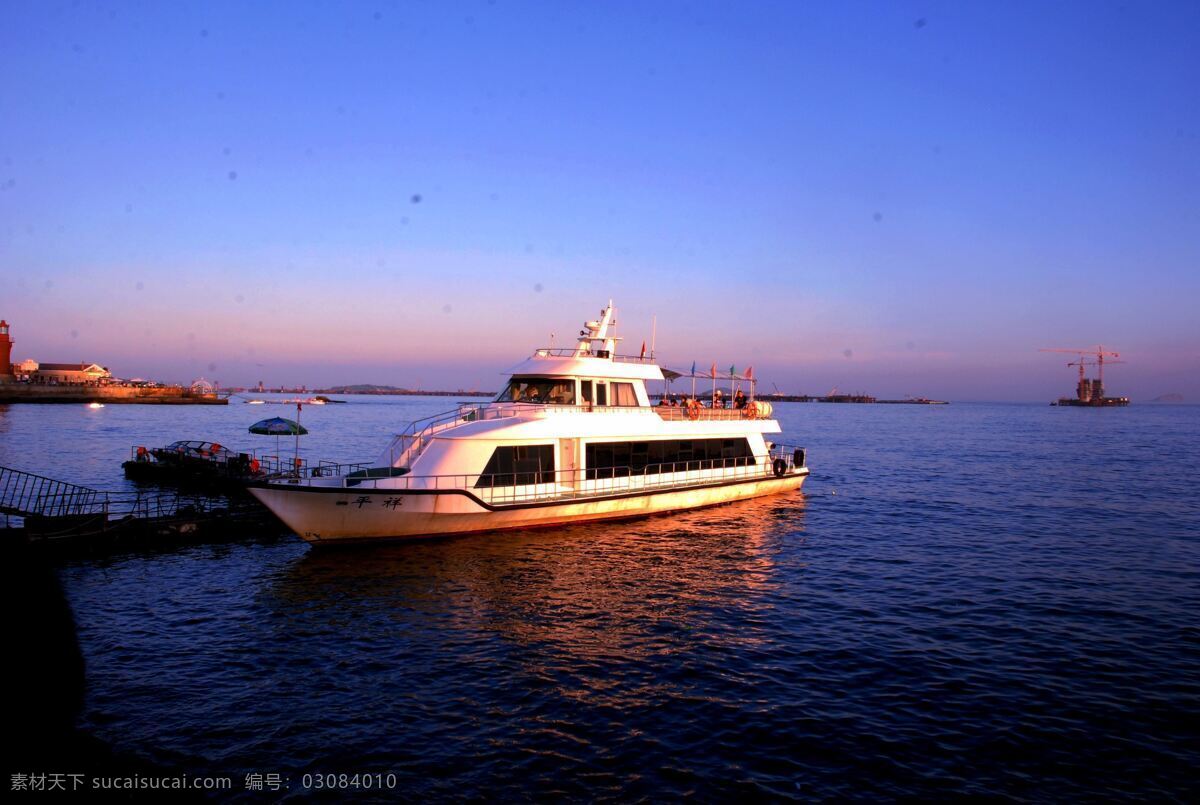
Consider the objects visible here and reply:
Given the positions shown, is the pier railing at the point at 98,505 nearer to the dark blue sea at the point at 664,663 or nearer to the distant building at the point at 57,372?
the dark blue sea at the point at 664,663

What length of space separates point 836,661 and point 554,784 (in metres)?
7.52

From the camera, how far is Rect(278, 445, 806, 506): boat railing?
23.1 meters

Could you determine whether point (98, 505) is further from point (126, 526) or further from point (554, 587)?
point (554, 587)

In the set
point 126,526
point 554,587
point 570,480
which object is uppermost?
point 570,480

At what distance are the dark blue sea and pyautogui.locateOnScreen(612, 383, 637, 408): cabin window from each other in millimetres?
5338

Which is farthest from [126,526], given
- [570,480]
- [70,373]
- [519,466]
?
[70,373]

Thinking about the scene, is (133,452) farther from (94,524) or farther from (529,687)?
(529,687)

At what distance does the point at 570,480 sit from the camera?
26922 millimetres

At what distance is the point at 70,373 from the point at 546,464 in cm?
18976

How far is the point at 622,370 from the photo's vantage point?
96.6ft

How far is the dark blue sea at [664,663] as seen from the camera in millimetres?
10461

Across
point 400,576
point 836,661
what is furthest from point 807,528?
point 400,576

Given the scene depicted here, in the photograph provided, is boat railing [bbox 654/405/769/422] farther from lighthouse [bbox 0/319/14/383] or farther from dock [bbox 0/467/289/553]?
lighthouse [bbox 0/319/14/383]

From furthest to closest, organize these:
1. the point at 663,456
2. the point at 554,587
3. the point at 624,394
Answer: the point at 663,456 < the point at 624,394 < the point at 554,587
